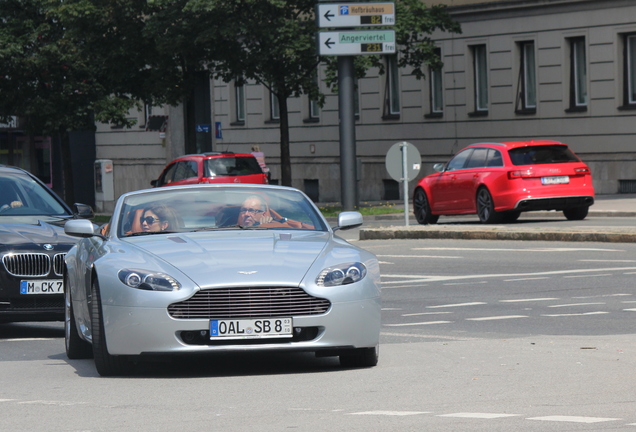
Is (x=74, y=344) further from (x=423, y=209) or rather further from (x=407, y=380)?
(x=423, y=209)

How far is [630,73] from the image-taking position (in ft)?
114

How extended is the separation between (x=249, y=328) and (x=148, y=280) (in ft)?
2.24

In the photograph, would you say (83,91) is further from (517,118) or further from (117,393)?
(117,393)

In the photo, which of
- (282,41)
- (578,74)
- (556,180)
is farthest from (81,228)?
(578,74)

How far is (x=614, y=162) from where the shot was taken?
34.4 metres

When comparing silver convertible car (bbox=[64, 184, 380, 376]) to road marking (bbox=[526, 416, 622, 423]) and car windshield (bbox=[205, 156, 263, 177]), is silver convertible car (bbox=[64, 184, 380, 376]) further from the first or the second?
car windshield (bbox=[205, 156, 263, 177])

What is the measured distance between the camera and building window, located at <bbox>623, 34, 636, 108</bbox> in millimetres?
34594

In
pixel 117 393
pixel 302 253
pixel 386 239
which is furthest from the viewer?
pixel 386 239

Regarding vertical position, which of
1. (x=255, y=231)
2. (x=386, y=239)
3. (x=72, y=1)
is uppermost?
(x=72, y=1)

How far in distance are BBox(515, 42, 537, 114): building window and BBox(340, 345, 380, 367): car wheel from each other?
95.1 ft

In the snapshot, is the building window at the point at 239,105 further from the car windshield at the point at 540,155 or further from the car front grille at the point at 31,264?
the car front grille at the point at 31,264

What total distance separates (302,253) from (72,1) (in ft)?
102

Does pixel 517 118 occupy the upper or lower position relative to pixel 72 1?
lower

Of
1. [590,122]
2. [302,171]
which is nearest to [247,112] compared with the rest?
[302,171]
